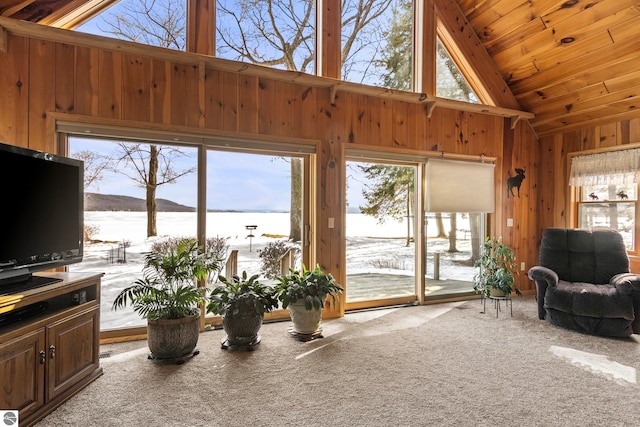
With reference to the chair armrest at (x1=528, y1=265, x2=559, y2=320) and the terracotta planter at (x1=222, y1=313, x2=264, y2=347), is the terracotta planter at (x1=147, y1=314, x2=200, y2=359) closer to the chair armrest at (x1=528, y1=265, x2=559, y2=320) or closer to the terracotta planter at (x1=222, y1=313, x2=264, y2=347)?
the terracotta planter at (x1=222, y1=313, x2=264, y2=347)

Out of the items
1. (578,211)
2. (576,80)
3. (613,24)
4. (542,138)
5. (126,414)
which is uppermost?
(613,24)

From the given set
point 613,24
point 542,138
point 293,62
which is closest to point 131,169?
point 293,62

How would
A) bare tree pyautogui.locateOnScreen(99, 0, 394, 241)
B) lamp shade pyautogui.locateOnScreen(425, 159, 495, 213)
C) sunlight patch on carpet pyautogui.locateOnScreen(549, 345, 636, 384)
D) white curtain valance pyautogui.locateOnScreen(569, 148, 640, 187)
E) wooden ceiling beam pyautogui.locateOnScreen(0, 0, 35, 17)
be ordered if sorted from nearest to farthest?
1. sunlight patch on carpet pyautogui.locateOnScreen(549, 345, 636, 384)
2. wooden ceiling beam pyautogui.locateOnScreen(0, 0, 35, 17)
3. bare tree pyautogui.locateOnScreen(99, 0, 394, 241)
4. white curtain valance pyautogui.locateOnScreen(569, 148, 640, 187)
5. lamp shade pyautogui.locateOnScreen(425, 159, 495, 213)

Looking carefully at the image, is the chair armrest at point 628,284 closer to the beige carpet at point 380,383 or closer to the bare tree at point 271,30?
the beige carpet at point 380,383

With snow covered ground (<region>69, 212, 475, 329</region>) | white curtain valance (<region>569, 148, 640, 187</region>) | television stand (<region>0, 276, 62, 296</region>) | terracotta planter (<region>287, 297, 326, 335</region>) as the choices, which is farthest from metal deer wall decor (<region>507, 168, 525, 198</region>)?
television stand (<region>0, 276, 62, 296</region>)

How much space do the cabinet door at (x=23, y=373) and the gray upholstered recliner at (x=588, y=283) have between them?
4306 millimetres

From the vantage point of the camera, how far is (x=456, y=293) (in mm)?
4797

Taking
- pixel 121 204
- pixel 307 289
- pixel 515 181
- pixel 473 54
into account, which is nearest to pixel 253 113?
pixel 121 204

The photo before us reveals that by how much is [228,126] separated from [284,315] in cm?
214

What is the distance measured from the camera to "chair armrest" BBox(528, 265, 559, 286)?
363 centimetres

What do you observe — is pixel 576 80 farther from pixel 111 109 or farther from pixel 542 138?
pixel 111 109

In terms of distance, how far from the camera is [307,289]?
10.7 feet

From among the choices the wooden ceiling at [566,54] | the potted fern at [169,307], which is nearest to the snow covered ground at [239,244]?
the potted fern at [169,307]

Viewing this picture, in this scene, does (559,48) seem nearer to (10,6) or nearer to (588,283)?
(588,283)
